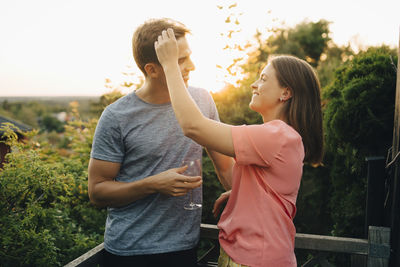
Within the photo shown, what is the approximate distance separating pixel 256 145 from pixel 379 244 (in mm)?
1453

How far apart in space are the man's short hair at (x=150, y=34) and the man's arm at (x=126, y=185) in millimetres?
653

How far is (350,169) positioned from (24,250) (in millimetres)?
2905

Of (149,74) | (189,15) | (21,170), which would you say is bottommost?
(21,170)

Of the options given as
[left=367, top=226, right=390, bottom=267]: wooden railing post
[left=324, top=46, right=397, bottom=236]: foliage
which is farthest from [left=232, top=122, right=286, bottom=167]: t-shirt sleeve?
[left=324, top=46, right=397, bottom=236]: foliage

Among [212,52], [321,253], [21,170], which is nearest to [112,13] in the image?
[212,52]

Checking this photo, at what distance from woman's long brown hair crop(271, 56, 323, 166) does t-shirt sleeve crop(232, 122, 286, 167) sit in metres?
0.25

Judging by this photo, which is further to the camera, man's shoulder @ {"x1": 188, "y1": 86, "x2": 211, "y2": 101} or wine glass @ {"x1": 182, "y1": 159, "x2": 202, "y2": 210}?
man's shoulder @ {"x1": 188, "y1": 86, "x2": 211, "y2": 101}

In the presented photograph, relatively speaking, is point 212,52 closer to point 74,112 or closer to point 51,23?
point 74,112

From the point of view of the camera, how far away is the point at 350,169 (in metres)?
3.23

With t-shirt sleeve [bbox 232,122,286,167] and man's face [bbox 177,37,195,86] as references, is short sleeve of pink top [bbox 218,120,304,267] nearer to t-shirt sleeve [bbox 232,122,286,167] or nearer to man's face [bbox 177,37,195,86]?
t-shirt sleeve [bbox 232,122,286,167]

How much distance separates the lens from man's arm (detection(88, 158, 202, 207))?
1.65 metres

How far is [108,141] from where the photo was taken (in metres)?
1.76

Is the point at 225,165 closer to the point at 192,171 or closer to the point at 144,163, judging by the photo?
the point at 192,171

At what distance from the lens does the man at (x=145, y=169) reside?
1.77 metres
